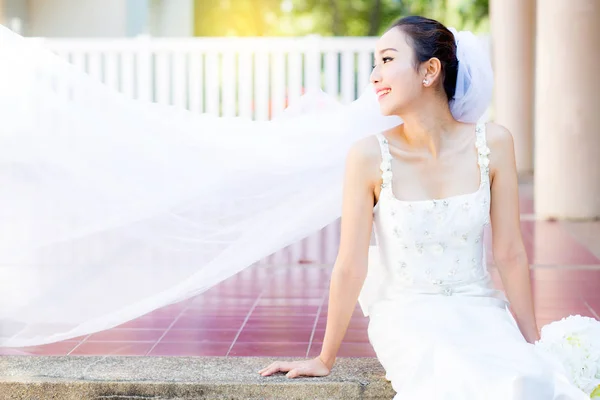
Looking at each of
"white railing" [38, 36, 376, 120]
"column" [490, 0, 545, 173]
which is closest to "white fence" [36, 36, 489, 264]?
"white railing" [38, 36, 376, 120]

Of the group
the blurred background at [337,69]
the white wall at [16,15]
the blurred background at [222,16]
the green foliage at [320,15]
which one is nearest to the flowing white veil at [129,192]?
the blurred background at [337,69]

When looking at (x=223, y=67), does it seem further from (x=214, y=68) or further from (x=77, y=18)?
(x=77, y=18)

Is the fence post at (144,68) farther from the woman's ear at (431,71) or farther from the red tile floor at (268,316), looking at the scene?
the woman's ear at (431,71)

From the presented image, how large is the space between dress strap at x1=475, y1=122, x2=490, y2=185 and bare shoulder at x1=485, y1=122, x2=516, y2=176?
0.7 inches

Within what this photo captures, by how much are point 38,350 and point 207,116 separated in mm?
1161

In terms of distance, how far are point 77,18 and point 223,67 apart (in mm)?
2600

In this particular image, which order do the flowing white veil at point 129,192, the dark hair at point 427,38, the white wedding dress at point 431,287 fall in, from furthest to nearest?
the flowing white veil at point 129,192 < the dark hair at point 427,38 < the white wedding dress at point 431,287

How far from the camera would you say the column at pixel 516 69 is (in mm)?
12344

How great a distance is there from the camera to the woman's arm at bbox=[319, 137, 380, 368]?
3.21 m

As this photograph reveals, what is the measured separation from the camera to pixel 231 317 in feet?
15.5

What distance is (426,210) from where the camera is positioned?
3223 mm

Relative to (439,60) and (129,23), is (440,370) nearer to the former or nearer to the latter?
(439,60)

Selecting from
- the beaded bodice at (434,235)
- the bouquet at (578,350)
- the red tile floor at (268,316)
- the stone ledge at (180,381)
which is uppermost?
the beaded bodice at (434,235)

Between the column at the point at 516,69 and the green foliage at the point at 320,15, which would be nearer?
the column at the point at 516,69
